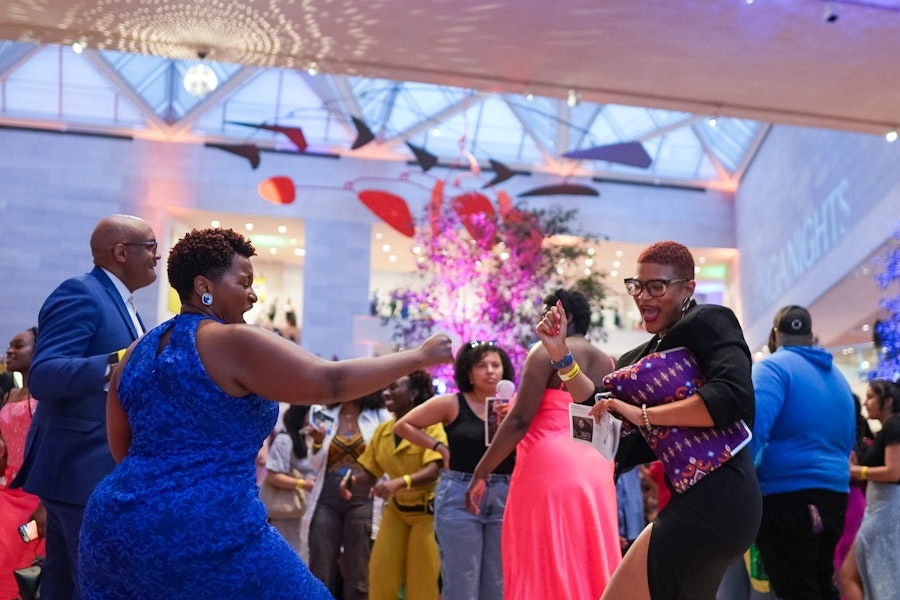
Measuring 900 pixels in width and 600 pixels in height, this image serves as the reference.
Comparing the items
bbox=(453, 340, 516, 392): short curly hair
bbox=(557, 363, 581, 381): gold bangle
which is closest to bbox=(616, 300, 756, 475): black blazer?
bbox=(557, 363, 581, 381): gold bangle

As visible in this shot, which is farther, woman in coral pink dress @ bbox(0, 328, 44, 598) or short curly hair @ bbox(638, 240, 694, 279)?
woman in coral pink dress @ bbox(0, 328, 44, 598)

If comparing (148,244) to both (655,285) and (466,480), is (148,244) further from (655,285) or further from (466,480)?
(466,480)

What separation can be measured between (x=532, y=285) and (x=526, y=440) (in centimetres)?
1076

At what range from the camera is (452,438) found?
552 centimetres

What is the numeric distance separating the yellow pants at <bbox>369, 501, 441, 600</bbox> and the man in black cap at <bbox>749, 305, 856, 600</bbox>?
197 cm

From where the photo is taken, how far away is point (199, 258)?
254 centimetres

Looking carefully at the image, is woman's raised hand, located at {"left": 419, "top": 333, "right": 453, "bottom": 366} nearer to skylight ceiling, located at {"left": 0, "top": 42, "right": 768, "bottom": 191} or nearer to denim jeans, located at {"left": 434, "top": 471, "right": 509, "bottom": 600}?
denim jeans, located at {"left": 434, "top": 471, "right": 509, "bottom": 600}

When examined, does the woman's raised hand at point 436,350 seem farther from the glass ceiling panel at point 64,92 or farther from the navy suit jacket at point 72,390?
the glass ceiling panel at point 64,92

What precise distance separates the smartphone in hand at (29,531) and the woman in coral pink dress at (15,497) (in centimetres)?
90

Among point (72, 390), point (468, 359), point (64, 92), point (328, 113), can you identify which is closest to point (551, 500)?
point (468, 359)

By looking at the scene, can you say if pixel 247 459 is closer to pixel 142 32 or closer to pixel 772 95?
pixel 142 32

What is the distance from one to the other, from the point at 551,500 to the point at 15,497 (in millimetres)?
2809

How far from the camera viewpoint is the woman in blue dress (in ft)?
7.50

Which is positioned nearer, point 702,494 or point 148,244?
point 702,494
